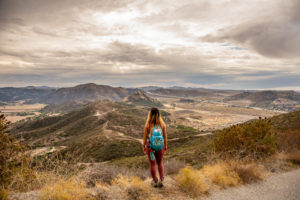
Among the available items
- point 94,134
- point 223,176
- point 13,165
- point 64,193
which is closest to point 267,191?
point 223,176

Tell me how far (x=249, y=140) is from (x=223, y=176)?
18.2 ft

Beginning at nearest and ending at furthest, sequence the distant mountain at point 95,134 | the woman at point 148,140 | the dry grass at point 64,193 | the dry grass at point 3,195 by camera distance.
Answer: the dry grass at point 3,195 → the dry grass at point 64,193 → the woman at point 148,140 → the distant mountain at point 95,134

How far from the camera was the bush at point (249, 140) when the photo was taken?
9.59 m

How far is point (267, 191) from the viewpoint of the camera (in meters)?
5.45

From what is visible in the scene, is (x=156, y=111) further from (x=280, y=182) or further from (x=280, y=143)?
(x=280, y=143)

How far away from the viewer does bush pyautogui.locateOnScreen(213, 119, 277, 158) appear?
31.5 ft

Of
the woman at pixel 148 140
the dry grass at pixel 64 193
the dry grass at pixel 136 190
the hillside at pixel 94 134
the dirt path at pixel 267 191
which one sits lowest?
the hillside at pixel 94 134

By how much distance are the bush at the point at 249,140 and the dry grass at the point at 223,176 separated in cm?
338

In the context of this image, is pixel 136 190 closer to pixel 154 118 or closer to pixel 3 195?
pixel 154 118

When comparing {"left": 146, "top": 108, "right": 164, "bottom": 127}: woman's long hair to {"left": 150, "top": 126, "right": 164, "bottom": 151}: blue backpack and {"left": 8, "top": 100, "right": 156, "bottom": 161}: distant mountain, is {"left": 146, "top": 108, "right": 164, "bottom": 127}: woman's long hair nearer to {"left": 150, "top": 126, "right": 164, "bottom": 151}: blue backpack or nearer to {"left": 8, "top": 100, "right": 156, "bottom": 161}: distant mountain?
{"left": 150, "top": 126, "right": 164, "bottom": 151}: blue backpack

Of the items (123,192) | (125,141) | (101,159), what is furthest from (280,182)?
(125,141)

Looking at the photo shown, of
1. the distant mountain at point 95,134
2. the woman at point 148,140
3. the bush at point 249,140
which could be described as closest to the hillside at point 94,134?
the distant mountain at point 95,134

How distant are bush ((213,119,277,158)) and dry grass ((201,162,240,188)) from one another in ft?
11.1

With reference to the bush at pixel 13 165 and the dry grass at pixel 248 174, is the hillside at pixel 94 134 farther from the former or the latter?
the dry grass at pixel 248 174
